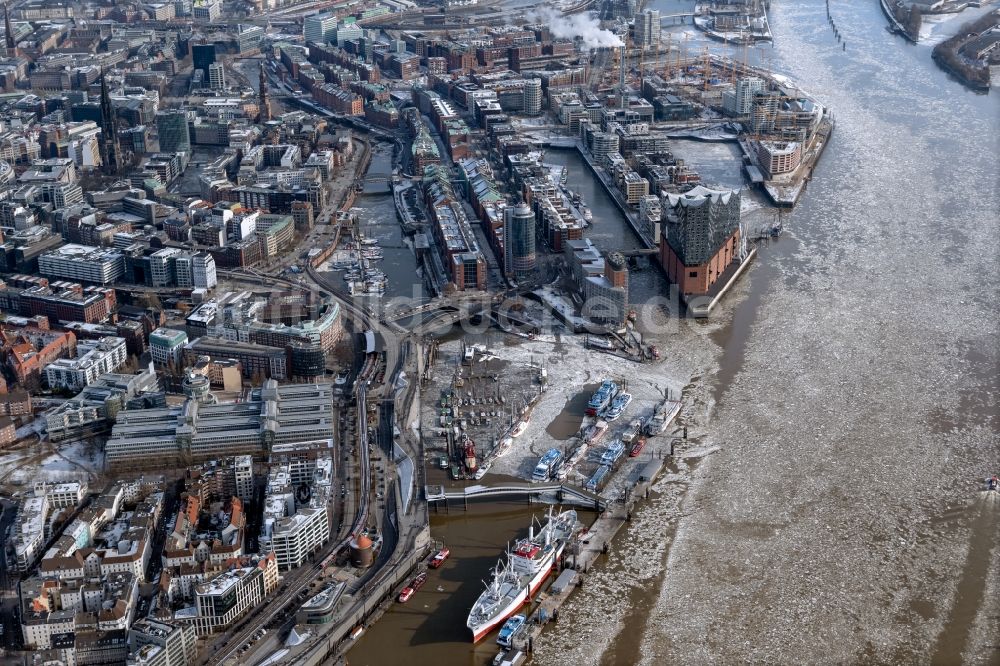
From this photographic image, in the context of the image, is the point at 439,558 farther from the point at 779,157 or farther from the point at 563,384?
the point at 779,157

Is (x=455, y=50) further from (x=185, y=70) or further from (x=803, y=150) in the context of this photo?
(x=803, y=150)

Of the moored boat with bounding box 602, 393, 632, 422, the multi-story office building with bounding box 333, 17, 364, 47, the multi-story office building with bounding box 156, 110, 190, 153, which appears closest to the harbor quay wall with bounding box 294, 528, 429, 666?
the moored boat with bounding box 602, 393, 632, 422

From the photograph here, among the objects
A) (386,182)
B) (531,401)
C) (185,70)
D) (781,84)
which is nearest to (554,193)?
(386,182)

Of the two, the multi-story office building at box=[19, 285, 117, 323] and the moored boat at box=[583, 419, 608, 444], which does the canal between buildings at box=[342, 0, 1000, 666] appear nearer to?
the moored boat at box=[583, 419, 608, 444]

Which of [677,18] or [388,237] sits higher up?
[677,18]

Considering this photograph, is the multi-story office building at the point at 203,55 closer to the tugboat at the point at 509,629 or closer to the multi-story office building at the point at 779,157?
the multi-story office building at the point at 779,157

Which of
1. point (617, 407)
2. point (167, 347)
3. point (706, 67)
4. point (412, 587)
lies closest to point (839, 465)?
point (617, 407)
